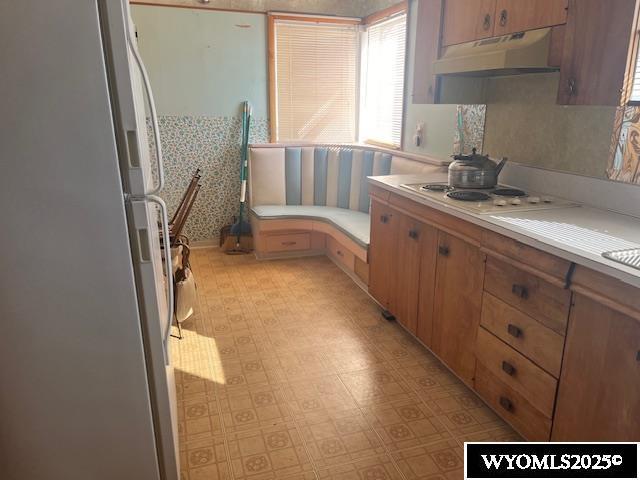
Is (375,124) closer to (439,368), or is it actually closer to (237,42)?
(237,42)

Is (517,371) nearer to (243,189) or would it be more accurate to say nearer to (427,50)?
(427,50)

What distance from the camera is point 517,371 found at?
1.99 m

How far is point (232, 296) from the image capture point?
3645 millimetres

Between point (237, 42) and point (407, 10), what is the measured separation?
1.59 m

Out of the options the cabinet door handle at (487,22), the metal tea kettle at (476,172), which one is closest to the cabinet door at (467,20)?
the cabinet door handle at (487,22)

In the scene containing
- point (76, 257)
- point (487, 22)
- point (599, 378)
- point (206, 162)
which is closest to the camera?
point (76, 257)

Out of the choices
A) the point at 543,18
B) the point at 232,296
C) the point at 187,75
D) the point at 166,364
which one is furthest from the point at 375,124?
the point at 166,364

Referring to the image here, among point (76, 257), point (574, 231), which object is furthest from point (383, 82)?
point (76, 257)

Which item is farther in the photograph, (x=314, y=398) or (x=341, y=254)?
(x=341, y=254)

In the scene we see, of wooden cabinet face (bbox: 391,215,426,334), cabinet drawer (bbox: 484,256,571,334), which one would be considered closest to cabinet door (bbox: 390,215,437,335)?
wooden cabinet face (bbox: 391,215,426,334)

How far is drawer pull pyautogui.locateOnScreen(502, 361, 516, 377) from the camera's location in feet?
6.61

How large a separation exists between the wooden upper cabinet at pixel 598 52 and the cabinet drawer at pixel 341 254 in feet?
7.32

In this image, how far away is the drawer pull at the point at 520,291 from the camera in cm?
190

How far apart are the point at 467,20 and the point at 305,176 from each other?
227 cm
